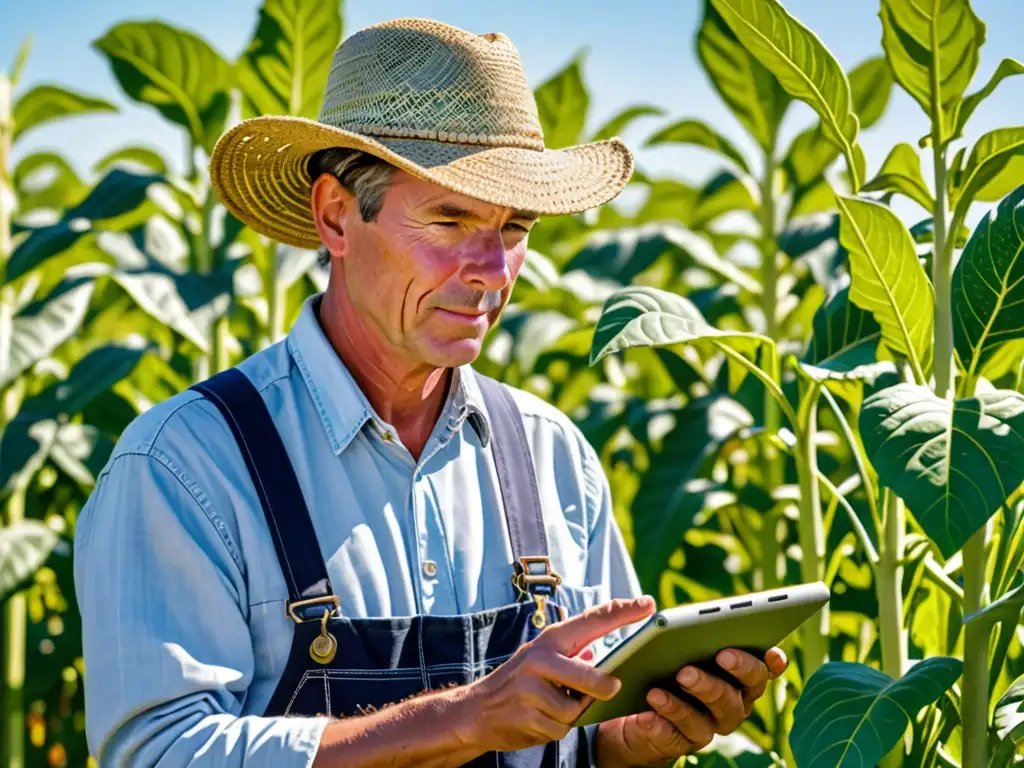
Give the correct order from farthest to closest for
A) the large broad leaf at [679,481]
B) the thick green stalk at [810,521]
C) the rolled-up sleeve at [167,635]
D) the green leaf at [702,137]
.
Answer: the green leaf at [702,137]
the large broad leaf at [679,481]
the thick green stalk at [810,521]
the rolled-up sleeve at [167,635]

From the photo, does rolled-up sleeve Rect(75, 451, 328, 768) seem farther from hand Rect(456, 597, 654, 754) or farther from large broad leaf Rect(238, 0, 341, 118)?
large broad leaf Rect(238, 0, 341, 118)

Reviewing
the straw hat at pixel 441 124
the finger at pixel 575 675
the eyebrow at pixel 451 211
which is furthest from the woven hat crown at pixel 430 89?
the finger at pixel 575 675

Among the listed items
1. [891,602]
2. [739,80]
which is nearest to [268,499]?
[891,602]

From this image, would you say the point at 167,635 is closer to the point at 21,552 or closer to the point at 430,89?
the point at 430,89

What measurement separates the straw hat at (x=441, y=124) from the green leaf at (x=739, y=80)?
1.37 meters

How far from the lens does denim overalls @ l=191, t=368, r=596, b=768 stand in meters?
2.11

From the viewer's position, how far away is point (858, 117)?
3.92m

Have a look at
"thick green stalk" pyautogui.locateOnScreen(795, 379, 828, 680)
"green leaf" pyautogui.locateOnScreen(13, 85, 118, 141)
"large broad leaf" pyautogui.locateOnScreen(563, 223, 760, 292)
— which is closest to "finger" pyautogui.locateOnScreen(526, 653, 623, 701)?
"thick green stalk" pyautogui.locateOnScreen(795, 379, 828, 680)

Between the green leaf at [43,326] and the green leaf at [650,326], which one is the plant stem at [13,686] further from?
the green leaf at [650,326]

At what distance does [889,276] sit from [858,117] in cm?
162

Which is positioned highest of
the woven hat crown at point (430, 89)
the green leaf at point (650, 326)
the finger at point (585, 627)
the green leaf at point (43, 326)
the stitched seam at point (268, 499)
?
the woven hat crown at point (430, 89)

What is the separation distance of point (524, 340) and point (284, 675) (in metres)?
2.04

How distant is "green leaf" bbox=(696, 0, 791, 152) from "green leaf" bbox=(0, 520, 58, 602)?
194 cm

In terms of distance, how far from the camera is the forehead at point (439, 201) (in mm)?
2189
